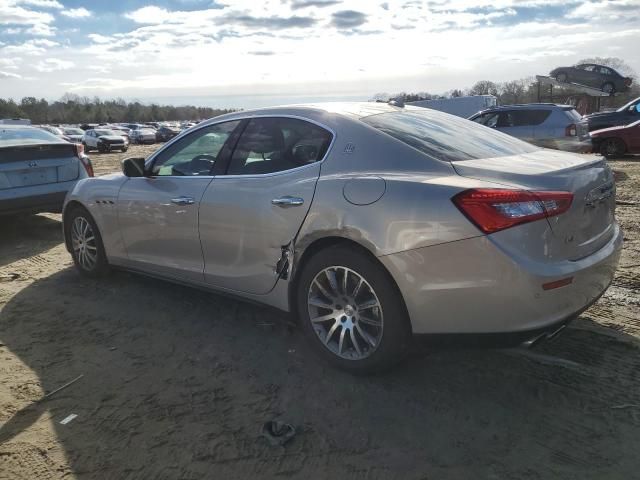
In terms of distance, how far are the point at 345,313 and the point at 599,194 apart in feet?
5.11

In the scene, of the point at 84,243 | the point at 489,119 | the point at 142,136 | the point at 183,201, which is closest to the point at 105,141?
the point at 142,136

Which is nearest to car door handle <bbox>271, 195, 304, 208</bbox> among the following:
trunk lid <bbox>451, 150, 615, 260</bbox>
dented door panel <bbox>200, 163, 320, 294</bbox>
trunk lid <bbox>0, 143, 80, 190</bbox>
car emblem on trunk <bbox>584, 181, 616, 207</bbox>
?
dented door panel <bbox>200, 163, 320, 294</bbox>

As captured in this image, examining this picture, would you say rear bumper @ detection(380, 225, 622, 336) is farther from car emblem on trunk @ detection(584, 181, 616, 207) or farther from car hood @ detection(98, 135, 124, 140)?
car hood @ detection(98, 135, 124, 140)

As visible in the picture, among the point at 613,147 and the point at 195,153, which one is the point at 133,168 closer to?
the point at 195,153

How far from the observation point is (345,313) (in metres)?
3.17

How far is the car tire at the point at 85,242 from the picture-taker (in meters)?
5.05

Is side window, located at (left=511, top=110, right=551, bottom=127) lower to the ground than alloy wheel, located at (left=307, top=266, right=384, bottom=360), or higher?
higher

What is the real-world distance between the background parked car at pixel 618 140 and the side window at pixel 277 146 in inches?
511

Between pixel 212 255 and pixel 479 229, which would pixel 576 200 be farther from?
pixel 212 255

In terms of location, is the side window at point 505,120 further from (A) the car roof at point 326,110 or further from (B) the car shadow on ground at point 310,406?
(B) the car shadow on ground at point 310,406

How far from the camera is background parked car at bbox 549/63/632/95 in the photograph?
2820cm

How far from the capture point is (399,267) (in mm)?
2818

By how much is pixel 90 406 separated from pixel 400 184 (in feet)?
6.92

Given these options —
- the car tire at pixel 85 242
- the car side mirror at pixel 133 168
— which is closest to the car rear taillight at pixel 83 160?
the car tire at pixel 85 242
